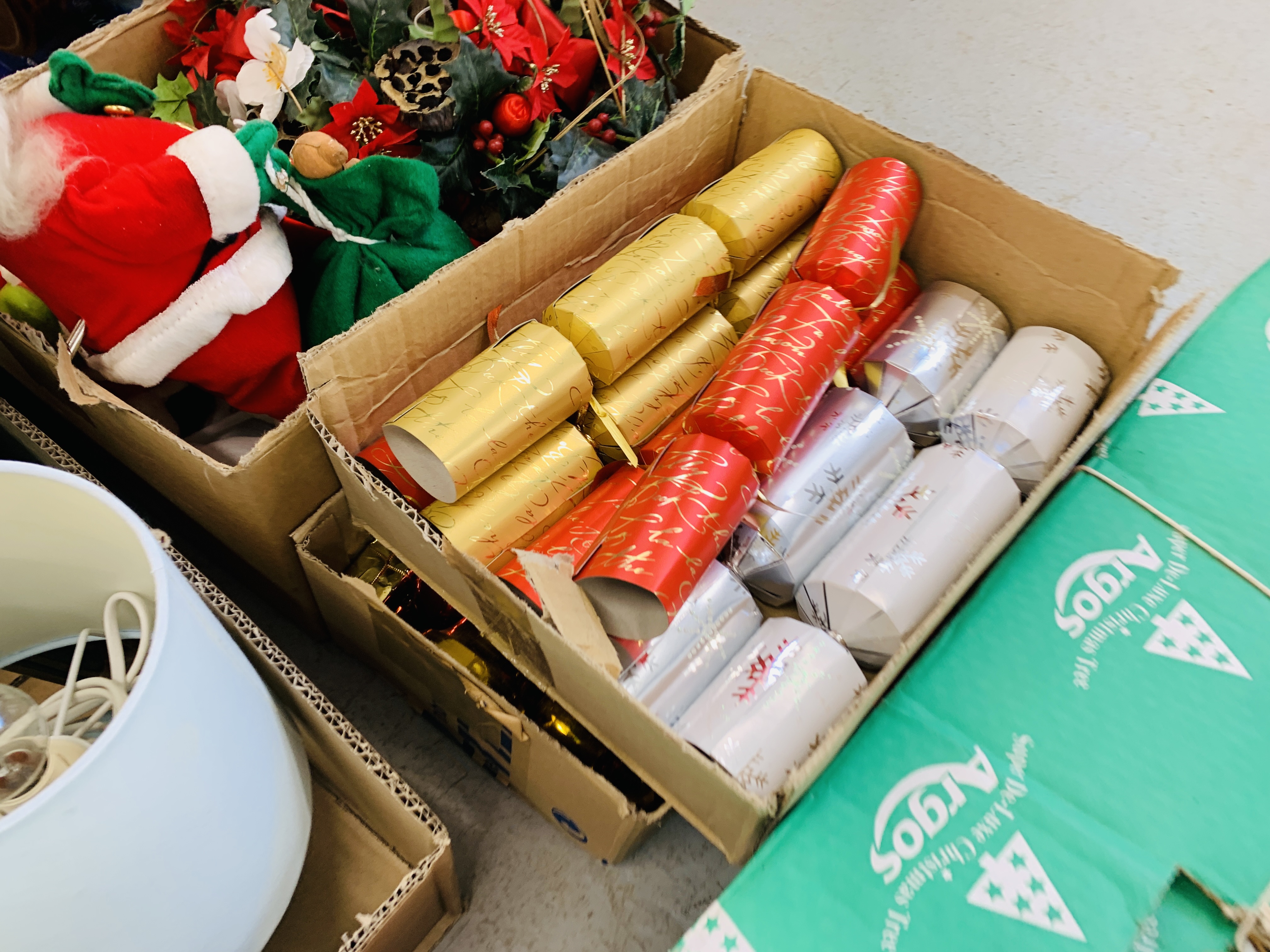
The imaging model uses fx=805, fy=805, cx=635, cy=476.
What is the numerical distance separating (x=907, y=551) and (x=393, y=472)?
0.53 metres

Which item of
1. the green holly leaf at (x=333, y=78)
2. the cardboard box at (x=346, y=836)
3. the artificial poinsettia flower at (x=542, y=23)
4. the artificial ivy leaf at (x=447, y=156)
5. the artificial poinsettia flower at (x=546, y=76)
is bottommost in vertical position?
the cardboard box at (x=346, y=836)

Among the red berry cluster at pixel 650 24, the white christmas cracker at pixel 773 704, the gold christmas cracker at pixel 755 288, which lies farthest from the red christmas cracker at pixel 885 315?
the red berry cluster at pixel 650 24

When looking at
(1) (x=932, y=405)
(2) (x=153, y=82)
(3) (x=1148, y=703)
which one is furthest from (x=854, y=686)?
(2) (x=153, y=82)

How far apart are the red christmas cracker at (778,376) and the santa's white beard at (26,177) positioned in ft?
1.99

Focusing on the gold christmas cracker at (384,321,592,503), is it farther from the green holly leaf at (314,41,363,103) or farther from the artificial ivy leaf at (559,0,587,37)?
the artificial ivy leaf at (559,0,587,37)

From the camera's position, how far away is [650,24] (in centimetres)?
112

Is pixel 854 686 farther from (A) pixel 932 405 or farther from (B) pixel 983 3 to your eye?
(B) pixel 983 3

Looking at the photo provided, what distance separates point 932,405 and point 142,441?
88 centimetres

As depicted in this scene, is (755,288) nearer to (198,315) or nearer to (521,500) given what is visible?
(521,500)

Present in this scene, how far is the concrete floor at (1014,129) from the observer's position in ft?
3.32

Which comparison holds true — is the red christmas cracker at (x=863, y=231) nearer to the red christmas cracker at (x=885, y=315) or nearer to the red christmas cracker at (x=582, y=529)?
the red christmas cracker at (x=885, y=315)

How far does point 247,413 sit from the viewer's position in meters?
0.93

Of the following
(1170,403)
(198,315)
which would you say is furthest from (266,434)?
(1170,403)

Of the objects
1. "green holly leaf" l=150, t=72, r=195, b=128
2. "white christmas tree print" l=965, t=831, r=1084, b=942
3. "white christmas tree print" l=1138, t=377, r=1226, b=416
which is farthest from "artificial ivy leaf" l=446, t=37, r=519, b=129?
"white christmas tree print" l=965, t=831, r=1084, b=942
